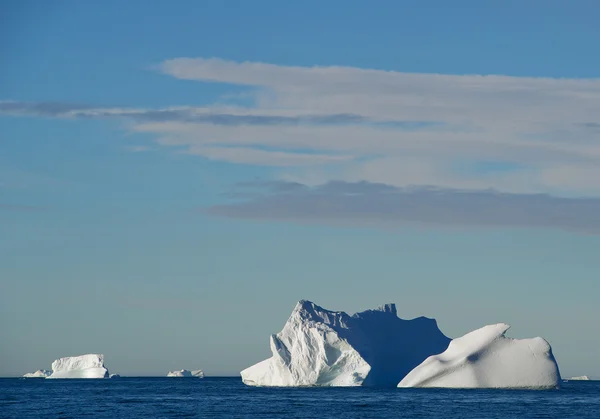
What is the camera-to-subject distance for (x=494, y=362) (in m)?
59.0

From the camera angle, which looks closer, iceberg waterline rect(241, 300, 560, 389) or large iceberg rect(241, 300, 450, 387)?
iceberg waterline rect(241, 300, 560, 389)

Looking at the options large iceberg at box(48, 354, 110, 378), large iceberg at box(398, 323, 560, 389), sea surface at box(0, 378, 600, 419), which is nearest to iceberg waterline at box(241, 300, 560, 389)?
large iceberg at box(398, 323, 560, 389)

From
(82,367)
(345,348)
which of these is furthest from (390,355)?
(82,367)

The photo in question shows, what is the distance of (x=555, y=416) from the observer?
45656mm

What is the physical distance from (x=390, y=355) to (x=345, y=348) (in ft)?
20.2

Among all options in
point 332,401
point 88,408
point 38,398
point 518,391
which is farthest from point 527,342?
point 38,398

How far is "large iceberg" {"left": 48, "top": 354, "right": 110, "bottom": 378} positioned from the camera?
391ft

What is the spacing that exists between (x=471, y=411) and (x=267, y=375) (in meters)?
25.7

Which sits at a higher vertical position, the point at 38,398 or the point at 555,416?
the point at 38,398

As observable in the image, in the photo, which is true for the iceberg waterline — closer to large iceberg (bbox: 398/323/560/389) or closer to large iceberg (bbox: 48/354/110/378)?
large iceberg (bbox: 398/323/560/389)

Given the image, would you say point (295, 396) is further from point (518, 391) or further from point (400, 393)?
point (518, 391)

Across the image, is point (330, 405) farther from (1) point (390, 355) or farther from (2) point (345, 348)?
(1) point (390, 355)

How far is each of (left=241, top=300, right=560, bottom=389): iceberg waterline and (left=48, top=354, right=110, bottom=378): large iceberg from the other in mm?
49251

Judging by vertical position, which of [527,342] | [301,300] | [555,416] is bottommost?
[555,416]
